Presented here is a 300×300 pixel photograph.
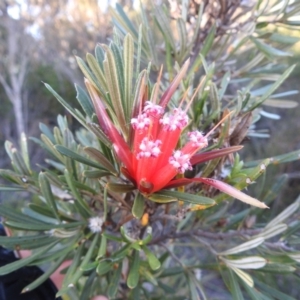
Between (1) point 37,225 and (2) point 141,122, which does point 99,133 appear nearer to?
(2) point 141,122

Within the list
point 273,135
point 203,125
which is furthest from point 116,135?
point 273,135

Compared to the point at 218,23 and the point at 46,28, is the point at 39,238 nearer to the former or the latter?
the point at 218,23

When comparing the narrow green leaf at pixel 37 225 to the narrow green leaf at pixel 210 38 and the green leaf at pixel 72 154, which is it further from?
the narrow green leaf at pixel 210 38

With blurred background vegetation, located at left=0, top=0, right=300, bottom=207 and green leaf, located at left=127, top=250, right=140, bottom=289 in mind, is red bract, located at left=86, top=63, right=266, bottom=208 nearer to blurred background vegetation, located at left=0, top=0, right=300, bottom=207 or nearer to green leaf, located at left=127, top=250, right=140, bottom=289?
green leaf, located at left=127, top=250, right=140, bottom=289

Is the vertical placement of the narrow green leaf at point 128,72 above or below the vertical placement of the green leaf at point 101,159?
above

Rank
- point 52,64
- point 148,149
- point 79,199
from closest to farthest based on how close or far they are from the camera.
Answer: point 148,149, point 79,199, point 52,64

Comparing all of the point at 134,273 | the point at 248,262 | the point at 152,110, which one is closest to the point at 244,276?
the point at 248,262

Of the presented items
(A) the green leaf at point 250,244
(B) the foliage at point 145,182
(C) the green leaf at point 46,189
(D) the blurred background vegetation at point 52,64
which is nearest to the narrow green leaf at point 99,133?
(B) the foliage at point 145,182
